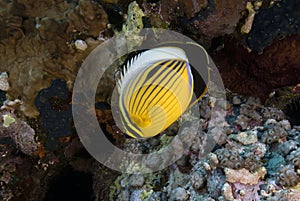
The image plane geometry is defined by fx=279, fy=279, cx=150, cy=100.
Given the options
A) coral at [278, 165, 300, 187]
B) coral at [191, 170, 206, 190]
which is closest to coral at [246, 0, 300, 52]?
coral at [278, 165, 300, 187]

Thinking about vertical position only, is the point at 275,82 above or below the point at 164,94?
below

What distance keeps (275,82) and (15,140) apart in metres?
2.06

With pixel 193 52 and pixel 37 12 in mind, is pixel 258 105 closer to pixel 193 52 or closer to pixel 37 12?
pixel 193 52

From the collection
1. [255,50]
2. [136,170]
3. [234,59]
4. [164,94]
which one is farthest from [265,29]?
[136,170]

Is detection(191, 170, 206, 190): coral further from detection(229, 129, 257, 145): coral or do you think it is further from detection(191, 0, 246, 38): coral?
detection(191, 0, 246, 38): coral

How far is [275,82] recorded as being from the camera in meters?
2.06

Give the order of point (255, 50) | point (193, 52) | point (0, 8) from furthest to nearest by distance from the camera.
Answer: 1. point (0, 8)
2. point (255, 50)
3. point (193, 52)

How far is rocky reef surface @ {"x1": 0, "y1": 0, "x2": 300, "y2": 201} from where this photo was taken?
1814mm

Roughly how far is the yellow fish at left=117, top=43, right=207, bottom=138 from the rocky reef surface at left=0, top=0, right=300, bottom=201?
0.48m

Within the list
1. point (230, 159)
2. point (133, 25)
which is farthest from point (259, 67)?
point (133, 25)

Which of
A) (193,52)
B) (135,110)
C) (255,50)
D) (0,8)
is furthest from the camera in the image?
(0,8)

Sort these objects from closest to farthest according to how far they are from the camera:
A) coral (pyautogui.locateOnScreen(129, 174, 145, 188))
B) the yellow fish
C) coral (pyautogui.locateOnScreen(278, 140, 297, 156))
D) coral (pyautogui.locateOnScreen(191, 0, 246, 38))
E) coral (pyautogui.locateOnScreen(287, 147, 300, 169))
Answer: the yellow fish
coral (pyautogui.locateOnScreen(287, 147, 300, 169))
coral (pyautogui.locateOnScreen(278, 140, 297, 156))
coral (pyautogui.locateOnScreen(191, 0, 246, 38))
coral (pyautogui.locateOnScreen(129, 174, 145, 188))

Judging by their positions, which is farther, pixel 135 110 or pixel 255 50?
pixel 255 50

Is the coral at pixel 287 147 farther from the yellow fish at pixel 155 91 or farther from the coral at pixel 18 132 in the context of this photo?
the coral at pixel 18 132
